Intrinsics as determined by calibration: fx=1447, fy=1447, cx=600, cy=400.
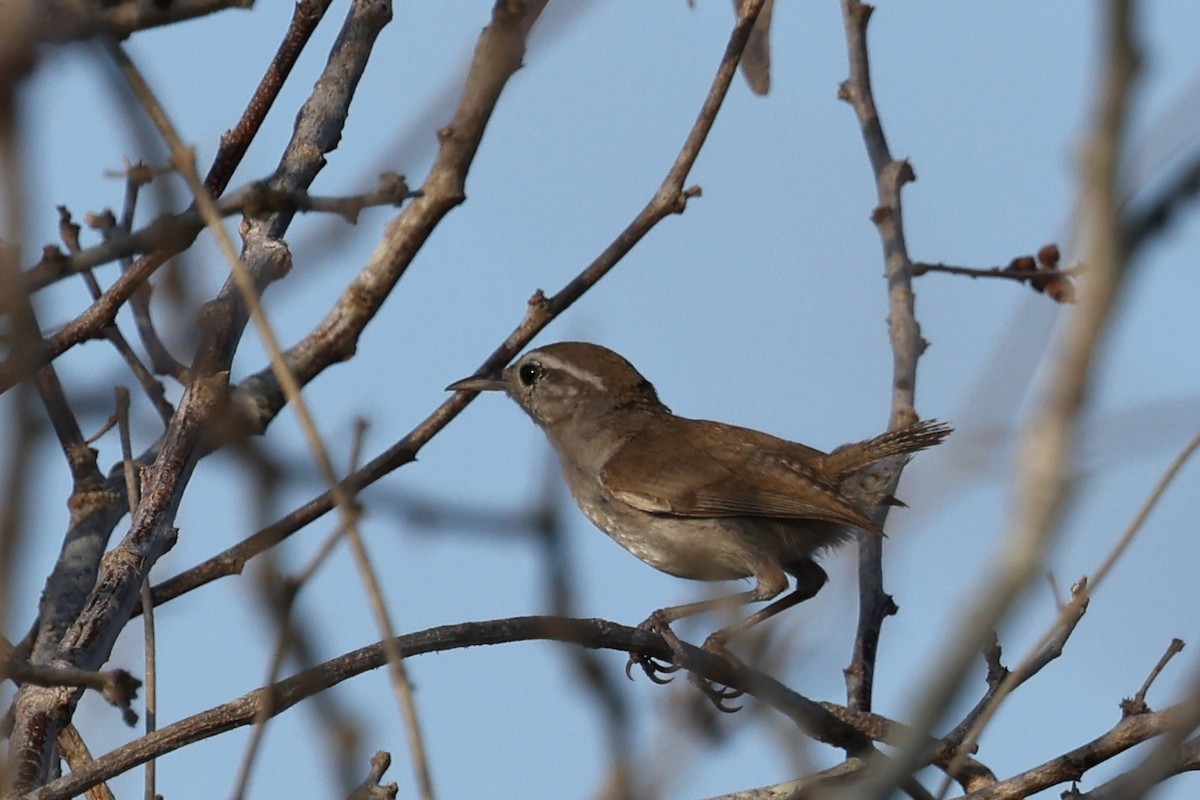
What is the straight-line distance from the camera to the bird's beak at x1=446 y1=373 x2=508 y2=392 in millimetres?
4914

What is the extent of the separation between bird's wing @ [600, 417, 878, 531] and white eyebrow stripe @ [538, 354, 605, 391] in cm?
42

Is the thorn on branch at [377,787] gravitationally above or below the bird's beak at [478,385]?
below

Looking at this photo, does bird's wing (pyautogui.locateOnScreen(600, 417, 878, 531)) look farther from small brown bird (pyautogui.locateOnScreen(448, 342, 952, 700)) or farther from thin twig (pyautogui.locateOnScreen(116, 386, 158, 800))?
thin twig (pyautogui.locateOnScreen(116, 386, 158, 800))

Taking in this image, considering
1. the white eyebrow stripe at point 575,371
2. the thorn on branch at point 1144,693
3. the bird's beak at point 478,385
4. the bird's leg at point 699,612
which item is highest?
the white eyebrow stripe at point 575,371

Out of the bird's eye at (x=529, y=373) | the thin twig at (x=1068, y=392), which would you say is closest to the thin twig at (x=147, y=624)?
the thin twig at (x=1068, y=392)

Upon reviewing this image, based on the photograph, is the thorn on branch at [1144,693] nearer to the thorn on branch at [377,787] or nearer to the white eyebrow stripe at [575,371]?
the thorn on branch at [377,787]

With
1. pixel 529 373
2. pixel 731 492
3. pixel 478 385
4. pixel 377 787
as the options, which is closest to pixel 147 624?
pixel 377 787

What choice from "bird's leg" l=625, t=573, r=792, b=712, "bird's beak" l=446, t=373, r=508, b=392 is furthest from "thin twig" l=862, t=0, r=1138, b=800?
"bird's beak" l=446, t=373, r=508, b=392

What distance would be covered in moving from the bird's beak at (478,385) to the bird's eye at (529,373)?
1.27 feet

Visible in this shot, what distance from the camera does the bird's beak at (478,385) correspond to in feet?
16.1

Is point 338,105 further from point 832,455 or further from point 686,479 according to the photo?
point 832,455

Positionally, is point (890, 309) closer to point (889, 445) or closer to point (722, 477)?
point (889, 445)

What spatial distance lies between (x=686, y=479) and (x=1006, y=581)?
4.69 m

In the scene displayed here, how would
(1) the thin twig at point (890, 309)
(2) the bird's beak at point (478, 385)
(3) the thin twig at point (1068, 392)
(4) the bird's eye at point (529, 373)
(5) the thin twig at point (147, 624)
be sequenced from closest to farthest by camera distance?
(3) the thin twig at point (1068, 392)
(5) the thin twig at point (147, 624)
(2) the bird's beak at point (478, 385)
(1) the thin twig at point (890, 309)
(4) the bird's eye at point (529, 373)
